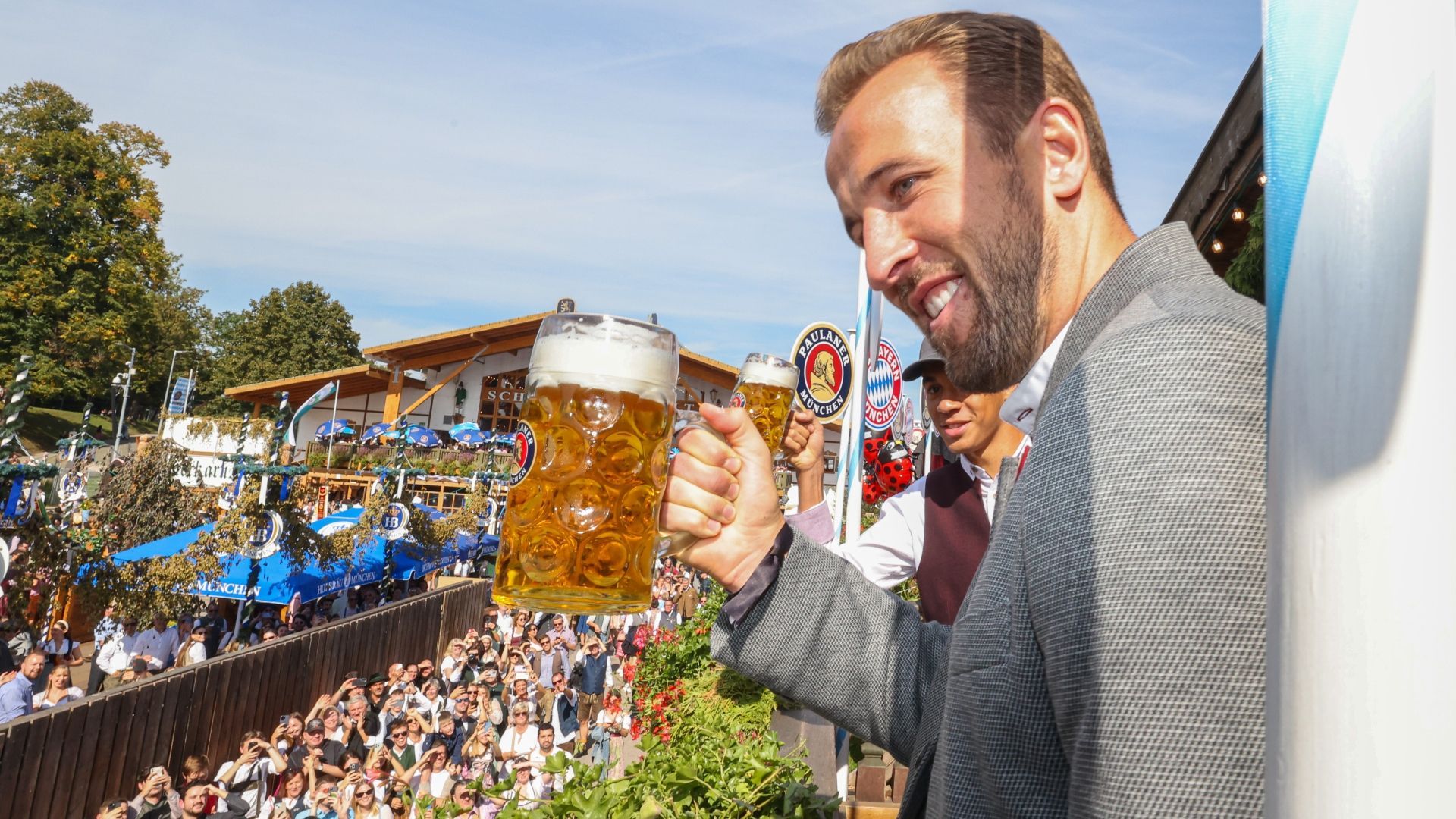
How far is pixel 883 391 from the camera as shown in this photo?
8227mm

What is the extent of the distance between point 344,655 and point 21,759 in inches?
181

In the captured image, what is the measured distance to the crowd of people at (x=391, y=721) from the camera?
253 inches

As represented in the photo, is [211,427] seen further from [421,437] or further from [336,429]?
[421,437]

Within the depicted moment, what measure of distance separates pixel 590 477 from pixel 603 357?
0.52 feet

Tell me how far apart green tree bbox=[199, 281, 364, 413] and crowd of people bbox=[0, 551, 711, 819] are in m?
42.2

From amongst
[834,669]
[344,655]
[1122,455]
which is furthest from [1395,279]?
[344,655]

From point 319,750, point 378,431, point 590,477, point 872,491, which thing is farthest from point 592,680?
point 378,431

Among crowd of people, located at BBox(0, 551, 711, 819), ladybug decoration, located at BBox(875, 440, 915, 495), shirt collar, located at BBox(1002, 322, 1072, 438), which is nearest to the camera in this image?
shirt collar, located at BBox(1002, 322, 1072, 438)

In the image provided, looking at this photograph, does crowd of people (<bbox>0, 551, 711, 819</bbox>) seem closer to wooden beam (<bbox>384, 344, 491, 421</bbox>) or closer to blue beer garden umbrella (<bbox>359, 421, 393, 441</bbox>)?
blue beer garden umbrella (<bbox>359, 421, 393, 441</bbox>)

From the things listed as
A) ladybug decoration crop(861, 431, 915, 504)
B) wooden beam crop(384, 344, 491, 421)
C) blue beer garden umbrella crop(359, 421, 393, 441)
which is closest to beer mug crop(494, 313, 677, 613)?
ladybug decoration crop(861, 431, 915, 504)

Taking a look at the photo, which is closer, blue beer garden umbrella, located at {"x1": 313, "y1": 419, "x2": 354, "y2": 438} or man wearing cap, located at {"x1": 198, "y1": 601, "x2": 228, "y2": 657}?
man wearing cap, located at {"x1": 198, "y1": 601, "x2": 228, "y2": 657}

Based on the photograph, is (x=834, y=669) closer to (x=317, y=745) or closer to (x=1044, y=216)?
(x=1044, y=216)

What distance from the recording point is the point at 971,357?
1.25m

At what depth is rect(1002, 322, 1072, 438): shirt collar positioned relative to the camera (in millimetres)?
1182
